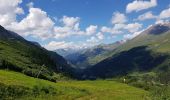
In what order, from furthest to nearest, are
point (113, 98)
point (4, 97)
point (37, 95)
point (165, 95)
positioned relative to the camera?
point (113, 98), point (37, 95), point (4, 97), point (165, 95)

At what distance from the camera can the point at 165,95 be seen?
307ft

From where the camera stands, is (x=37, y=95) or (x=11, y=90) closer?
(x=11, y=90)

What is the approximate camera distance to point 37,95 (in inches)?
4628

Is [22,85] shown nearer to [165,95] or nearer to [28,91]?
[28,91]

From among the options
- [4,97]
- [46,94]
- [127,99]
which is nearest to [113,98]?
[127,99]

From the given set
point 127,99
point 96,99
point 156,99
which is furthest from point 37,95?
point 156,99

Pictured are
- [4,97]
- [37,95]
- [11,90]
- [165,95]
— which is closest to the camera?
[165,95]

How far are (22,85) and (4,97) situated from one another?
18324mm

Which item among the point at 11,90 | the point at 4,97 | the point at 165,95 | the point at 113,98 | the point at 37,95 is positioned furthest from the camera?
the point at 113,98

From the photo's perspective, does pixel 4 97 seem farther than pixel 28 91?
No

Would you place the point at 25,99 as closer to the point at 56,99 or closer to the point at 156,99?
the point at 56,99

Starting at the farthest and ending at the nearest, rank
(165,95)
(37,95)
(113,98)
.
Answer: (113,98) < (37,95) < (165,95)

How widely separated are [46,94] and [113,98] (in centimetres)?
2401

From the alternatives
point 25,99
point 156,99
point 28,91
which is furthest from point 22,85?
point 156,99
